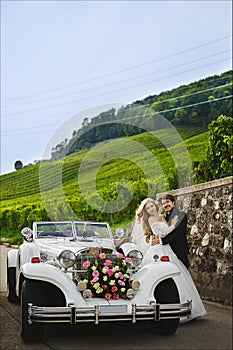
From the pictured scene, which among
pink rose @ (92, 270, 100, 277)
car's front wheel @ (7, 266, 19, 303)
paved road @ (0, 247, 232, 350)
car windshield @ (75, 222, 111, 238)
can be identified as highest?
car windshield @ (75, 222, 111, 238)

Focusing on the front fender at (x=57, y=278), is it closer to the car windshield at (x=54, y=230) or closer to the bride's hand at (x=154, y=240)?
the bride's hand at (x=154, y=240)

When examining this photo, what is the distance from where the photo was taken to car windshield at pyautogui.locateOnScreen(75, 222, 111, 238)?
21.3 feet

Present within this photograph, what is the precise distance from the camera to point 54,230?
6.68 metres

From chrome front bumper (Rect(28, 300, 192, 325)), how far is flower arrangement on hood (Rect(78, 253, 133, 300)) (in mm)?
225

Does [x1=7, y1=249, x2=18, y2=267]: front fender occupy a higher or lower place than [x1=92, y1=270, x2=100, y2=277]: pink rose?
lower

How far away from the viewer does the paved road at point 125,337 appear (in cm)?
460

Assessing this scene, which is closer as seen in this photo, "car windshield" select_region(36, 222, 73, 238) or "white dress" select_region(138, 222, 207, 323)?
"white dress" select_region(138, 222, 207, 323)

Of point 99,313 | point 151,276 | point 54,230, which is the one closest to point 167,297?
point 151,276

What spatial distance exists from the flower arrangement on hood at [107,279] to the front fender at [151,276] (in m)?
0.12

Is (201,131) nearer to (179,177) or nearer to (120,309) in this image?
(179,177)

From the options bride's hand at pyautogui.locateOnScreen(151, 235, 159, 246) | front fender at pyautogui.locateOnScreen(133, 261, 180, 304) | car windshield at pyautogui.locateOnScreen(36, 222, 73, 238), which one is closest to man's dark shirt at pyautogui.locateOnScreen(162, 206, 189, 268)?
bride's hand at pyautogui.locateOnScreen(151, 235, 159, 246)

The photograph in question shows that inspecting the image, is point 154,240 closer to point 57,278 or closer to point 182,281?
point 182,281

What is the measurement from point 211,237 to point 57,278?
2980 millimetres

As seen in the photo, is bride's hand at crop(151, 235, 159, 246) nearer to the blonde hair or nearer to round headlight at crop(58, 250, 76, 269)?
the blonde hair
